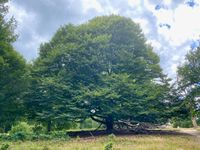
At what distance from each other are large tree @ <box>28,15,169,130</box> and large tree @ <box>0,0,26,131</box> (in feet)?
8.71

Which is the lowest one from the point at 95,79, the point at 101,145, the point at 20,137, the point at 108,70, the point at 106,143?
the point at 101,145

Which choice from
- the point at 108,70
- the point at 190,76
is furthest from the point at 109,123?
the point at 190,76

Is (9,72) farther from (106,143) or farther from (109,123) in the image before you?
(106,143)

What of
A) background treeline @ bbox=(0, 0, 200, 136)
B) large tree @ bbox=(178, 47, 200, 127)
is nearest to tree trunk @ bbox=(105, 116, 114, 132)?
background treeline @ bbox=(0, 0, 200, 136)

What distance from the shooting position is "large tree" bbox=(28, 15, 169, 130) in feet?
86.0

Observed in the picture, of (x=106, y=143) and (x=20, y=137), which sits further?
(x=20, y=137)

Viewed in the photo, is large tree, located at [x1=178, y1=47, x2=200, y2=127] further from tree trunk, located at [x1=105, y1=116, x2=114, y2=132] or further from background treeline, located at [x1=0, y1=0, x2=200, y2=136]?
tree trunk, located at [x1=105, y1=116, x2=114, y2=132]

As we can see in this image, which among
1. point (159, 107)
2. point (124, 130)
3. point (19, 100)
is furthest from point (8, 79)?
point (159, 107)

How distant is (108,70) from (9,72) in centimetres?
933

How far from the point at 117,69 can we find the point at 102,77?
7.40ft

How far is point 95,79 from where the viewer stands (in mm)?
28172

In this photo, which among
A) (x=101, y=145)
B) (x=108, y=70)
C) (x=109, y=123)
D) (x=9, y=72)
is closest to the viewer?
(x=101, y=145)

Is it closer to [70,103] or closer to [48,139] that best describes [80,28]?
[70,103]

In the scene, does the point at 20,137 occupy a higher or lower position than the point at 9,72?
lower
